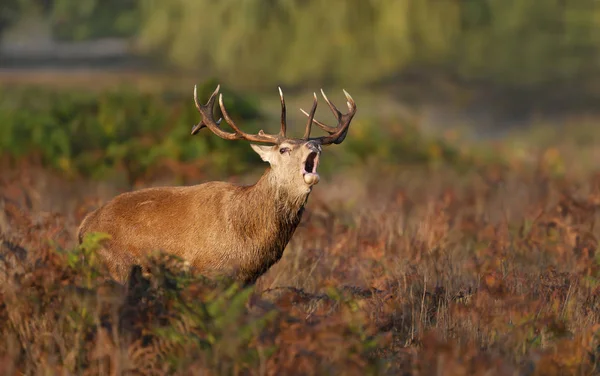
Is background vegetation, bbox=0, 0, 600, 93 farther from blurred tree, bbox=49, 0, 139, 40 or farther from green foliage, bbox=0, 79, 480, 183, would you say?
blurred tree, bbox=49, 0, 139, 40

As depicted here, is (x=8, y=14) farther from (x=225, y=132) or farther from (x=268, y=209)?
(x=268, y=209)

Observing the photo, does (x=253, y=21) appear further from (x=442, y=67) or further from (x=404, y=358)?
(x=404, y=358)

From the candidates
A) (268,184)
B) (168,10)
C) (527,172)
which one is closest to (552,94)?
(527,172)

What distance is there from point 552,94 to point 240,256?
1887cm

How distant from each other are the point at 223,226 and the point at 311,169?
2.86 feet

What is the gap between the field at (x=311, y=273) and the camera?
5.38m

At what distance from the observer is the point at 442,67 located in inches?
881

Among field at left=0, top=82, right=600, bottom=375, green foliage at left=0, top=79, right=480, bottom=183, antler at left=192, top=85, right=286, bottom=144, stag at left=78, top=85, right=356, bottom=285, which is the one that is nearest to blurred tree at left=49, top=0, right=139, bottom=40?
green foliage at left=0, top=79, right=480, bottom=183

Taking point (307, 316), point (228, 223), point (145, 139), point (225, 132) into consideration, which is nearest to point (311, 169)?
point (228, 223)

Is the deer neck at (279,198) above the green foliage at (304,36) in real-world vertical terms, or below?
below

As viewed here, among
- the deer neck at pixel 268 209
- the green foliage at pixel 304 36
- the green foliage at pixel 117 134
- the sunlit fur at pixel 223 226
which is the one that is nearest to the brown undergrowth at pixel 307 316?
the sunlit fur at pixel 223 226

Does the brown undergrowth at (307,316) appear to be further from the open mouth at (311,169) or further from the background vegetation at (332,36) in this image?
the background vegetation at (332,36)

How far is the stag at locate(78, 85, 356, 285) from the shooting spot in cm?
730

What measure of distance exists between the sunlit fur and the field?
0.88 ft
